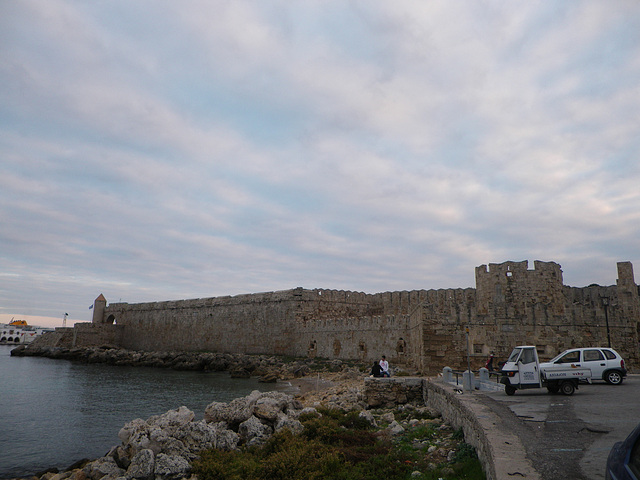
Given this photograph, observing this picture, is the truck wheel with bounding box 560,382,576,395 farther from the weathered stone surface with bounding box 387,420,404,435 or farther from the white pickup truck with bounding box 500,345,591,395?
the weathered stone surface with bounding box 387,420,404,435

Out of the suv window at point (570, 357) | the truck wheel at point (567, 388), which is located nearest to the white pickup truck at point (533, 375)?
the truck wheel at point (567, 388)

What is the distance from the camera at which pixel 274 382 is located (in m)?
24.1

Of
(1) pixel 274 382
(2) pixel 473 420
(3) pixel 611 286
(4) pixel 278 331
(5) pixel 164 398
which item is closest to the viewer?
(2) pixel 473 420

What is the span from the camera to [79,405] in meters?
18.2

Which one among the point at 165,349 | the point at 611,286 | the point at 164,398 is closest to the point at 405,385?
the point at 164,398

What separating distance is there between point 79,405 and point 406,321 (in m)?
15.5

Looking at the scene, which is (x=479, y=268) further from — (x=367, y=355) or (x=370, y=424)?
(x=370, y=424)

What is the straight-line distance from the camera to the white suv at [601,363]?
10.5 m

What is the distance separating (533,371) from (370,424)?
12.9 ft

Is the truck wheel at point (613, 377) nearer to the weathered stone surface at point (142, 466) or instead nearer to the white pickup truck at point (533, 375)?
the white pickup truck at point (533, 375)

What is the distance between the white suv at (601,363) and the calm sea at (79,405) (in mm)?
12364

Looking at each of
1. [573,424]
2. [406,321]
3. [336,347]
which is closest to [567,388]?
[573,424]

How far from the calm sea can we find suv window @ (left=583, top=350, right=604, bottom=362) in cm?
1255

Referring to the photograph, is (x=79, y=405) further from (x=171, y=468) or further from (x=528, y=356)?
(x=528, y=356)
